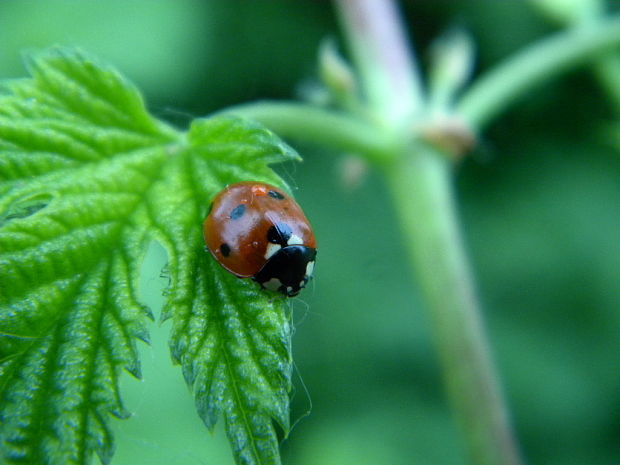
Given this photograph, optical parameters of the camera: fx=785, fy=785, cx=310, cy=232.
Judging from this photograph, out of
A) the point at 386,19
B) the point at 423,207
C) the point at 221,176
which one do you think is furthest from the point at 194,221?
the point at 386,19

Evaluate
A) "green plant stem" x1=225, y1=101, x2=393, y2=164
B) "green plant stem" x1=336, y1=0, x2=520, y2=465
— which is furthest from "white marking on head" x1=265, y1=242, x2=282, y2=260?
"green plant stem" x1=336, y1=0, x2=520, y2=465

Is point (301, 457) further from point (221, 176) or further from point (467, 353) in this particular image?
point (221, 176)

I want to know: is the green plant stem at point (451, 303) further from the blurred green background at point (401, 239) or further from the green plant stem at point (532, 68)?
the blurred green background at point (401, 239)

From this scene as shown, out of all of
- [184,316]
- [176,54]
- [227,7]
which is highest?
[227,7]

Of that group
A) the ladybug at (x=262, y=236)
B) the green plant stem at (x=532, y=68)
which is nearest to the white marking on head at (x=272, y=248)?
the ladybug at (x=262, y=236)

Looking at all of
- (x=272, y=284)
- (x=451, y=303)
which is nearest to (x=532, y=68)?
(x=451, y=303)

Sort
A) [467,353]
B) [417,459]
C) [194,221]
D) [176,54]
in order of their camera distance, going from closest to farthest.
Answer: [194,221], [467,353], [417,459], [176,54]

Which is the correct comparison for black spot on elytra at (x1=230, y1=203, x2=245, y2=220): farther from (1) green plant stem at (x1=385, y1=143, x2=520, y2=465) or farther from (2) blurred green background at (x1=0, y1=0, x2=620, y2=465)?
(2) blurred green background at (x1=0, y1=0, x2=620, y2=465)

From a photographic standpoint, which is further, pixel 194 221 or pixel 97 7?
pixel 97 7
